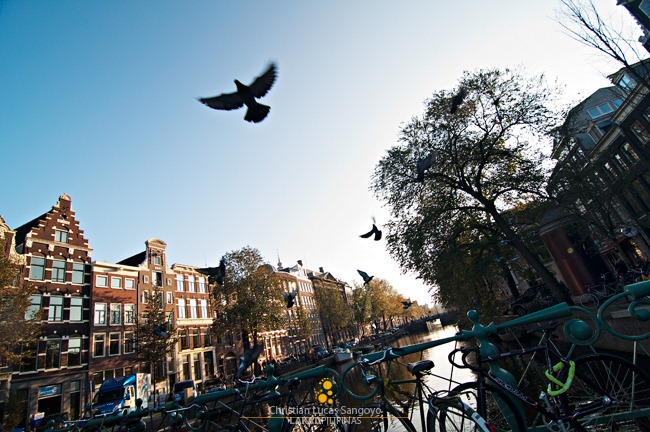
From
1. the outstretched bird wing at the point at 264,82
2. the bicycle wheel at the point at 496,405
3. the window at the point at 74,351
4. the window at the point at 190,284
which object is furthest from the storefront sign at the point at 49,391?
the bicycle wheel at the point at 496,405

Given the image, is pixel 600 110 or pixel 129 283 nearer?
pixel 129 283

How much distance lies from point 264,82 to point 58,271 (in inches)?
1220

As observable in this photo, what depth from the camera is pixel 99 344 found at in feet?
94.1

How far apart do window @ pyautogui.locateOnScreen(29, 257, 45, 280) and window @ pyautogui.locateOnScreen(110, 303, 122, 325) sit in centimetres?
621

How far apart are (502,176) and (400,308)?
67.7 meters

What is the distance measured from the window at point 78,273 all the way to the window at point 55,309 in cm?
205

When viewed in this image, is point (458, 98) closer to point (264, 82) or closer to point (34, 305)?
point (264, 82)

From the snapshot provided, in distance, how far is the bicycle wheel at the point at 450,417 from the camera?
8.14 ft

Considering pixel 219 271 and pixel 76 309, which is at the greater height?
pixel 76 309

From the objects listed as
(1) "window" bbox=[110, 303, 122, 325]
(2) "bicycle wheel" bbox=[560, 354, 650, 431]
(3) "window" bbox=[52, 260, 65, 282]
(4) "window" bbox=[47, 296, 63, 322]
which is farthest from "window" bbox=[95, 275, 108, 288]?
(2) "bicycle wheel" bbox=[560, 354, 650, 431]

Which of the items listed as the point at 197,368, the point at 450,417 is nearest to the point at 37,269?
the point at 197,368

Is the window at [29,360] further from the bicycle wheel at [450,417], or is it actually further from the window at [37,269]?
the bicycle wheel at [450,417]

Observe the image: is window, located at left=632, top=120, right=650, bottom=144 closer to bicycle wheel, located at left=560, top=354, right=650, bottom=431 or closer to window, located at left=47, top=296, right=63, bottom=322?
bicycle wheel, located at left=560, top=354, right=650, bottom=431

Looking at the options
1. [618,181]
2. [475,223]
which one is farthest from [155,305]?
[618,181]
